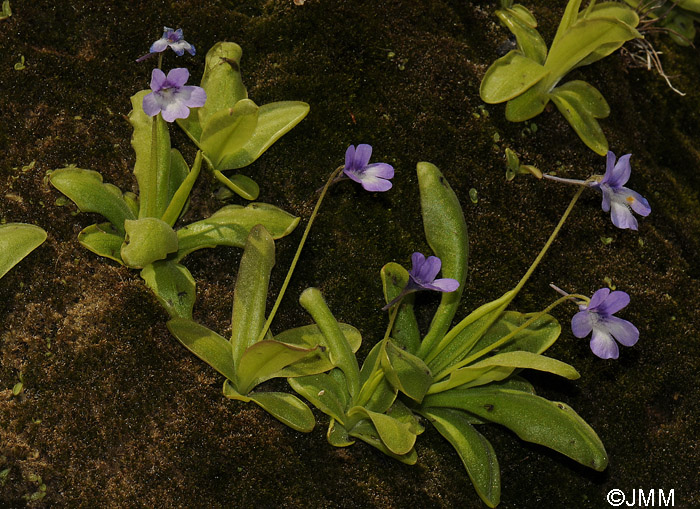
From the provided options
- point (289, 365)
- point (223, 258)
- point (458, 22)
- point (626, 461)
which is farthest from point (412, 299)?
point (458, 22)

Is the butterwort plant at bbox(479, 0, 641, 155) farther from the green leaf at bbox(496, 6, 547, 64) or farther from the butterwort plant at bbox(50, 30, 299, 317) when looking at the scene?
the butterwort plant at bbox(50, 30, 299, 317)

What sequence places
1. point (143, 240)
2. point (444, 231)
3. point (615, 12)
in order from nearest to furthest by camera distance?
point (143, 240)
point (444, 231)
point (615, 12)

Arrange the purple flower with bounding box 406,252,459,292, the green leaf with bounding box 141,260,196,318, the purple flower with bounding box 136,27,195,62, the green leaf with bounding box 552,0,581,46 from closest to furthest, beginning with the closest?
the purple flower with bounding box 406,252,459,292
the purple flower with bounding box 136,27,195,62
the green leaf with bounding box 141,260,196,318
the green leaf with bounding box 552,0,581,46

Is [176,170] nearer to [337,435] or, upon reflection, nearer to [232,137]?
[232,137]

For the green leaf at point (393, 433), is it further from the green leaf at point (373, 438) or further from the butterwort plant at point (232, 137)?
the butterwort plant at point (232, 137)

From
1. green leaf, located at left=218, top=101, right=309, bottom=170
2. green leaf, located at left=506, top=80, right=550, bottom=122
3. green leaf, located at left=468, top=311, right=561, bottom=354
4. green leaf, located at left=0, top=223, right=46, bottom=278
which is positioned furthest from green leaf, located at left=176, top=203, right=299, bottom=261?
green leaf, located at left=506, top=80, right=550, bottom=122

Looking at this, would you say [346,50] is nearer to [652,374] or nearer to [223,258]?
[223,258]

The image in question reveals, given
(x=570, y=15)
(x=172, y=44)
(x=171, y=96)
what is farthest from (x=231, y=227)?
(x=570, y=15)
